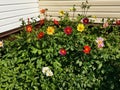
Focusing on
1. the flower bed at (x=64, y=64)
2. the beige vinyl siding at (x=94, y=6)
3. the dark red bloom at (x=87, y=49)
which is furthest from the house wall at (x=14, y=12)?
the dark red bloom at (x=87, y=49)

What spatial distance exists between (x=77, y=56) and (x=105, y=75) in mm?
496

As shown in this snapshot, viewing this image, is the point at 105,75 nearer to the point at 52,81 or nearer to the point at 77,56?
the point at 77,56

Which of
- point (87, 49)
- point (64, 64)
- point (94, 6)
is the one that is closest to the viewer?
point (87, 49)

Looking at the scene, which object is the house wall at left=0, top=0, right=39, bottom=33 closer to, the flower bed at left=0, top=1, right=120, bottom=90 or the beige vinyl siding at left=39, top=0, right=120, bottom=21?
the beige vinyl siding at left=39, top=0, right=120, bottom=21

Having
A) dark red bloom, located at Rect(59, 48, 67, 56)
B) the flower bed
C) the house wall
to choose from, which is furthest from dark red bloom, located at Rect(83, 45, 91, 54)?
the house wall

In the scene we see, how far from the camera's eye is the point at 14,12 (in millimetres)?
6934

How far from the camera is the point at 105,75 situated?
4.22 meters

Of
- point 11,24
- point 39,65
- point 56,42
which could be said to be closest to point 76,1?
point 11,24

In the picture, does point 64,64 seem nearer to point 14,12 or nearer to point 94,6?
point 14,12

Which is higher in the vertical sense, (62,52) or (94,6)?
(94,6)

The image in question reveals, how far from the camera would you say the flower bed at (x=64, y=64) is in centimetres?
415

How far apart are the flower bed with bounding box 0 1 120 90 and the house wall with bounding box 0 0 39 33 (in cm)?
211

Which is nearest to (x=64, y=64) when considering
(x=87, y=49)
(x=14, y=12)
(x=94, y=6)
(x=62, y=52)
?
(x=62, y=52)

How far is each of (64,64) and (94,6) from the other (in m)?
3.14
